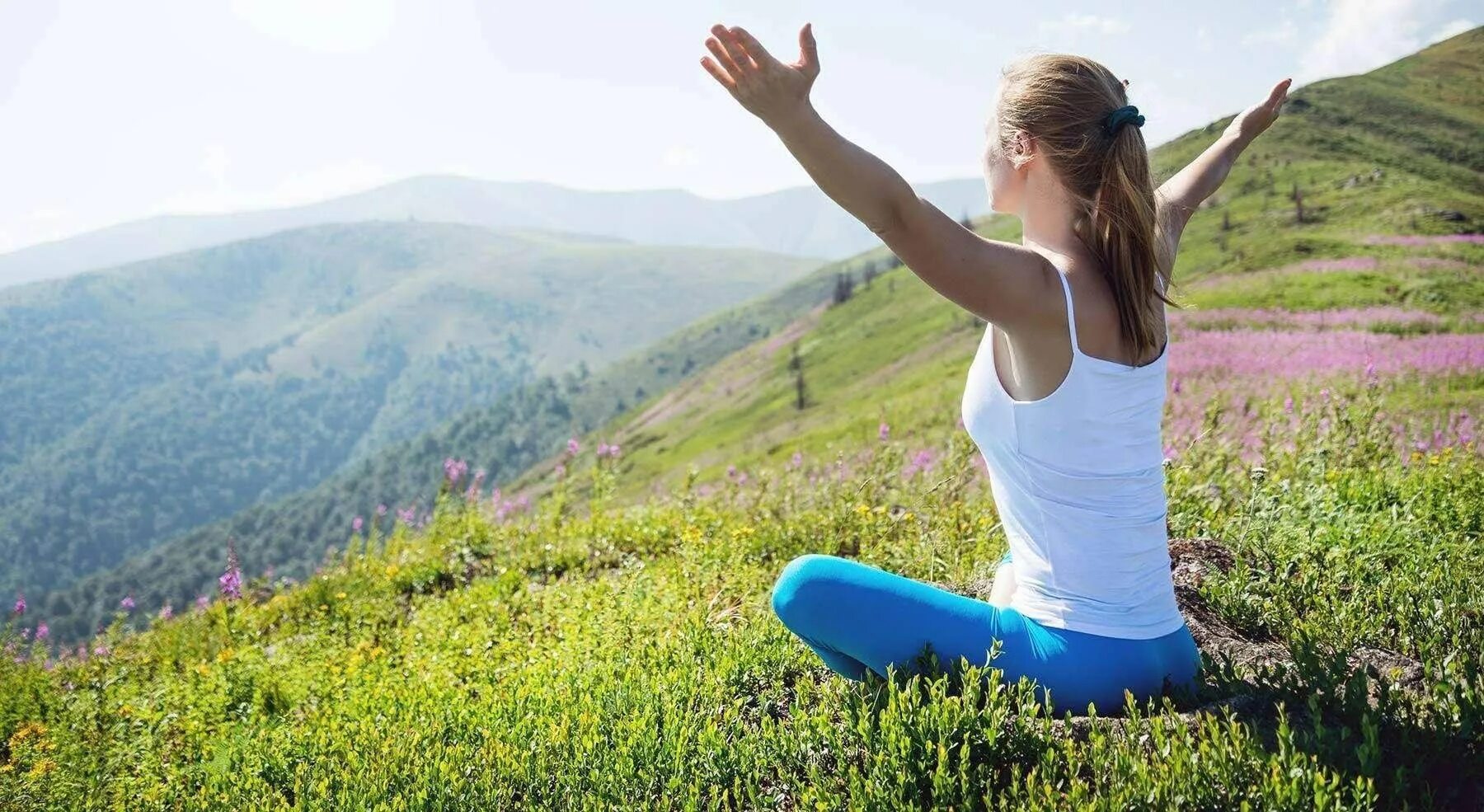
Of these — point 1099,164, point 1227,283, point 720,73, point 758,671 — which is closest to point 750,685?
point 758,671

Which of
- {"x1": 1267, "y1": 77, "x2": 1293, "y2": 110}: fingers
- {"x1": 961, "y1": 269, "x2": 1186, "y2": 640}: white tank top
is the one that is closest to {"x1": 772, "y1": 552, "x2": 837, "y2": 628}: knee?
{"x1": 961, "y1": 269, "x2": 1186, "y2": 640}: white tank top

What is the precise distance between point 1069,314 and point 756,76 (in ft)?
3.93

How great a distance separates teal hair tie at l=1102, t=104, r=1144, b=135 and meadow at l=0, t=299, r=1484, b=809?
6.22 ft

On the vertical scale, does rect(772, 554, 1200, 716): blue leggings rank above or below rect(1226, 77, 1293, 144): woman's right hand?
below

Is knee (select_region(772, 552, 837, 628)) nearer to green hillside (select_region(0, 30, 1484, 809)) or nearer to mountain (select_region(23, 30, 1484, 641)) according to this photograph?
green hillside (select_region(0, 30, 1484, 809))

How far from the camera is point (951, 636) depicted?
333cm

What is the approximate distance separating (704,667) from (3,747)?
17.9ft

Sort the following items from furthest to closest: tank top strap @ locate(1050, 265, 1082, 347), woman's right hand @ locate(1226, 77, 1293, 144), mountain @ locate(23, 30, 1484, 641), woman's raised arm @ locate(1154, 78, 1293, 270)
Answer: mountain @ locate(23, 30, 1484, 641)
woman's right hand @ locate(1226, 77, 1293, 144)
woman's raised arm @ locate(1154, 78, 1293, 270)
tank top strap @ locate(1050, 265, 1082, 347)

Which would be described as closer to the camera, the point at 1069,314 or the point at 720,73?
the point at 720,73

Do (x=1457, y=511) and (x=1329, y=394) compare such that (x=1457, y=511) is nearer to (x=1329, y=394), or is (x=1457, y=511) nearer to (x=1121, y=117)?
(x=1329, y=394)

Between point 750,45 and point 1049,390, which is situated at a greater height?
point 750,45

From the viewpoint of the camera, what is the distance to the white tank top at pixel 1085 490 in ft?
9.74

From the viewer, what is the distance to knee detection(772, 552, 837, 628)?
10.6 feet

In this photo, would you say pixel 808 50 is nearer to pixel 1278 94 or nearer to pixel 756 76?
pixel 756 76
